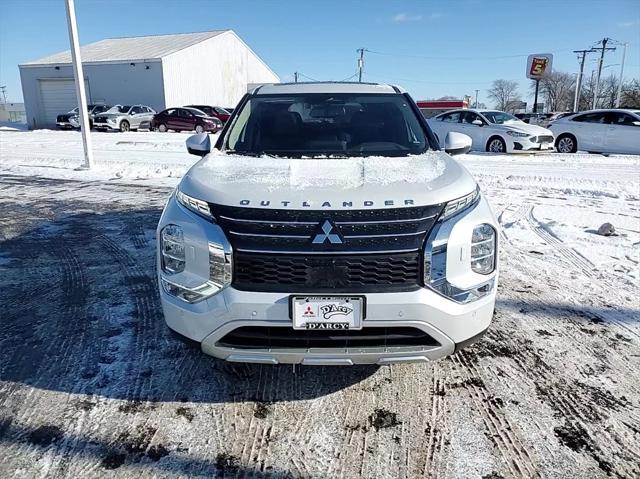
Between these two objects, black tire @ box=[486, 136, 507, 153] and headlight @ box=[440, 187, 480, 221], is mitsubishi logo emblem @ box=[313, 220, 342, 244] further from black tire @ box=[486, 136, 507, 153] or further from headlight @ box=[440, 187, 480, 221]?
black tire @ box=[486, 136, 507, 153]

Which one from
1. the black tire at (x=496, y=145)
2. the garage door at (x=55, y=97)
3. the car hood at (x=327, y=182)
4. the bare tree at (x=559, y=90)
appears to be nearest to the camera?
the car hood at (x=327, y=182)

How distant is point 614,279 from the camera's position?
173 inches

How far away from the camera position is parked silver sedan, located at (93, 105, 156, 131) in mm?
26094

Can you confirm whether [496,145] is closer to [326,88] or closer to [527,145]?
[527,145]

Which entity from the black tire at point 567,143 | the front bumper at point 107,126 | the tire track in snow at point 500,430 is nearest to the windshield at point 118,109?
the front bumper at point 107,126

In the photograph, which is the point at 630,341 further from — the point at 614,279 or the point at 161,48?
the point at 161,48

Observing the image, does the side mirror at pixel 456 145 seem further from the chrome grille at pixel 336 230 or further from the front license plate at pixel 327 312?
the front license plate at pixel 327 312

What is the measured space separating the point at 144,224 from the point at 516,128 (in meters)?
12.0

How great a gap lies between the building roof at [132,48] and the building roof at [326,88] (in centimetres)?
3100

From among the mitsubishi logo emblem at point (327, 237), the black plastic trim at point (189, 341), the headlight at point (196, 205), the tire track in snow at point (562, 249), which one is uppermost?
the headlight at point (196, 205)

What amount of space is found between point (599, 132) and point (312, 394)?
1516cm

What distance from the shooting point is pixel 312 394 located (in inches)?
109

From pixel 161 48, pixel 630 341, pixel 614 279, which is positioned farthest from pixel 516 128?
pixel 161 48

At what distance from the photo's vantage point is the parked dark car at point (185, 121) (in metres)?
24.6
